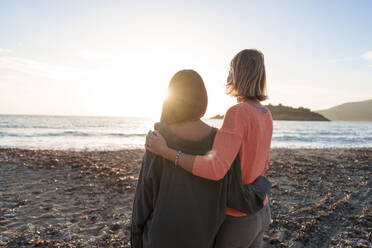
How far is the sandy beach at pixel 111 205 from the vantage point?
14.4 ft

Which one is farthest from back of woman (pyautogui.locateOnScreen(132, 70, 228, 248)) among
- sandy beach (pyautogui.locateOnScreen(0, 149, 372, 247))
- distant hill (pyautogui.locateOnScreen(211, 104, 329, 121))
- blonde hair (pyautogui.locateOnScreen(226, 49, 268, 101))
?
distant hill (pyautogui.locateOnScreen(211, 104, 329, 121))

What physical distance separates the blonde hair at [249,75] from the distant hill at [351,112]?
17233cm

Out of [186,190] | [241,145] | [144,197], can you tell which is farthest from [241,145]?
[144,197]

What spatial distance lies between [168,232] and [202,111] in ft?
2.71

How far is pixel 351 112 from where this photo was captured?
15512 centimetres

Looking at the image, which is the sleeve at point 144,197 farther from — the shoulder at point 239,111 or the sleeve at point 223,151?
the shoulder at point 239,111

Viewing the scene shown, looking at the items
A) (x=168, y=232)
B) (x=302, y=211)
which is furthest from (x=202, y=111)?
(x=302, y=211)

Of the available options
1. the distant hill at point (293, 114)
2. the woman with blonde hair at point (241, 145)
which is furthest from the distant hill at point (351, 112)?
the woman with blonde hair at point (241, 145)

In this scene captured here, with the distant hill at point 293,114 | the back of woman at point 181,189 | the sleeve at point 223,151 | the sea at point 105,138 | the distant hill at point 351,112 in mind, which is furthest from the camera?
the distant hill at point 351,112

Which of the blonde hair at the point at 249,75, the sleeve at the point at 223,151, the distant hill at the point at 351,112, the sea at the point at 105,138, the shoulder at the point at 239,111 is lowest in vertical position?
the sea at the point at 105,138

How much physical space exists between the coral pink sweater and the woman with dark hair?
9cm

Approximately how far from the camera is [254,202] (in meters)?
1.76

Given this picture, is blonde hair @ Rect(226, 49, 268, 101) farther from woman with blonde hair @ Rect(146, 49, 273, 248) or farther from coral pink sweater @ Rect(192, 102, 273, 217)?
coral pink sweater @ Rect(192, 102, 273, 217)

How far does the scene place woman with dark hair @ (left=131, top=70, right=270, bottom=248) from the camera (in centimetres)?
170
